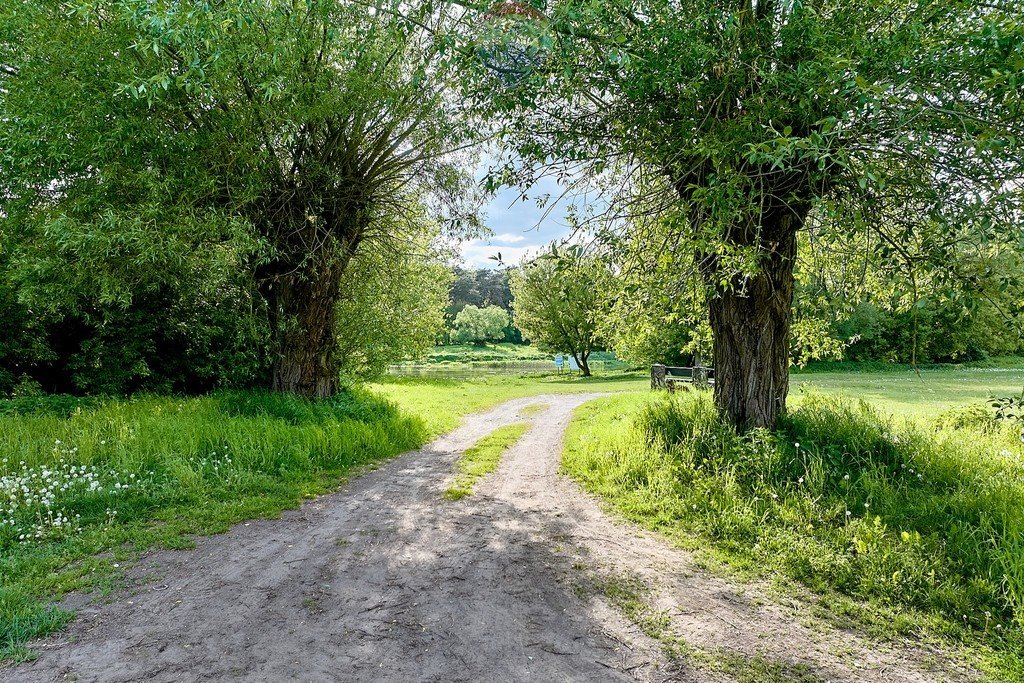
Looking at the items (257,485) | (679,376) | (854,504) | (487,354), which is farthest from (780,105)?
(487,354)

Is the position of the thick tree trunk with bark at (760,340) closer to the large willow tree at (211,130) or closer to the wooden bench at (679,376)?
the large willow tree at (211,130)

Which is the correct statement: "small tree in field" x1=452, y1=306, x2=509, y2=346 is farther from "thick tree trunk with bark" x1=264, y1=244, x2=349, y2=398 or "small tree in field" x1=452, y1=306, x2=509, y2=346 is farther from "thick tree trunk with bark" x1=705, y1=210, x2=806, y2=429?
"thick tree trunk with bark" x1=705, y1=210, x2=806, y2=429

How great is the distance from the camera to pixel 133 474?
5.91 metres

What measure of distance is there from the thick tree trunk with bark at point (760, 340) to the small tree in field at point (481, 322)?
51.9m

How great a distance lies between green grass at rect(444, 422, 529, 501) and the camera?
678 centimetres

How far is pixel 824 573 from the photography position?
4145 mm

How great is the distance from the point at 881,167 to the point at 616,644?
16.2 feet

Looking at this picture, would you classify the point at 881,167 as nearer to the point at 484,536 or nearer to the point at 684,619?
the point at 684,619

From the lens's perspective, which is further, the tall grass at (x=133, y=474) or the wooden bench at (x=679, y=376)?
the wooden bench at (x=679, y=376)

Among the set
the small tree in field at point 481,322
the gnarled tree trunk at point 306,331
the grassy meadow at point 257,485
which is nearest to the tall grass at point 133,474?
the grassy meadow at point 257,485

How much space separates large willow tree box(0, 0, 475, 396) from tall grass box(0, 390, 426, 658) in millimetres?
2063

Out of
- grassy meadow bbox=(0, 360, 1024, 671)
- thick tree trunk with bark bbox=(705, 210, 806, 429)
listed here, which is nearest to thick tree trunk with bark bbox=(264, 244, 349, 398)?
grassy meadow bbox=(0, 360, 1024, 671)

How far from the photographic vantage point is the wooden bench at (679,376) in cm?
1551

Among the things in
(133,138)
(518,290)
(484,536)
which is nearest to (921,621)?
(484,536)
